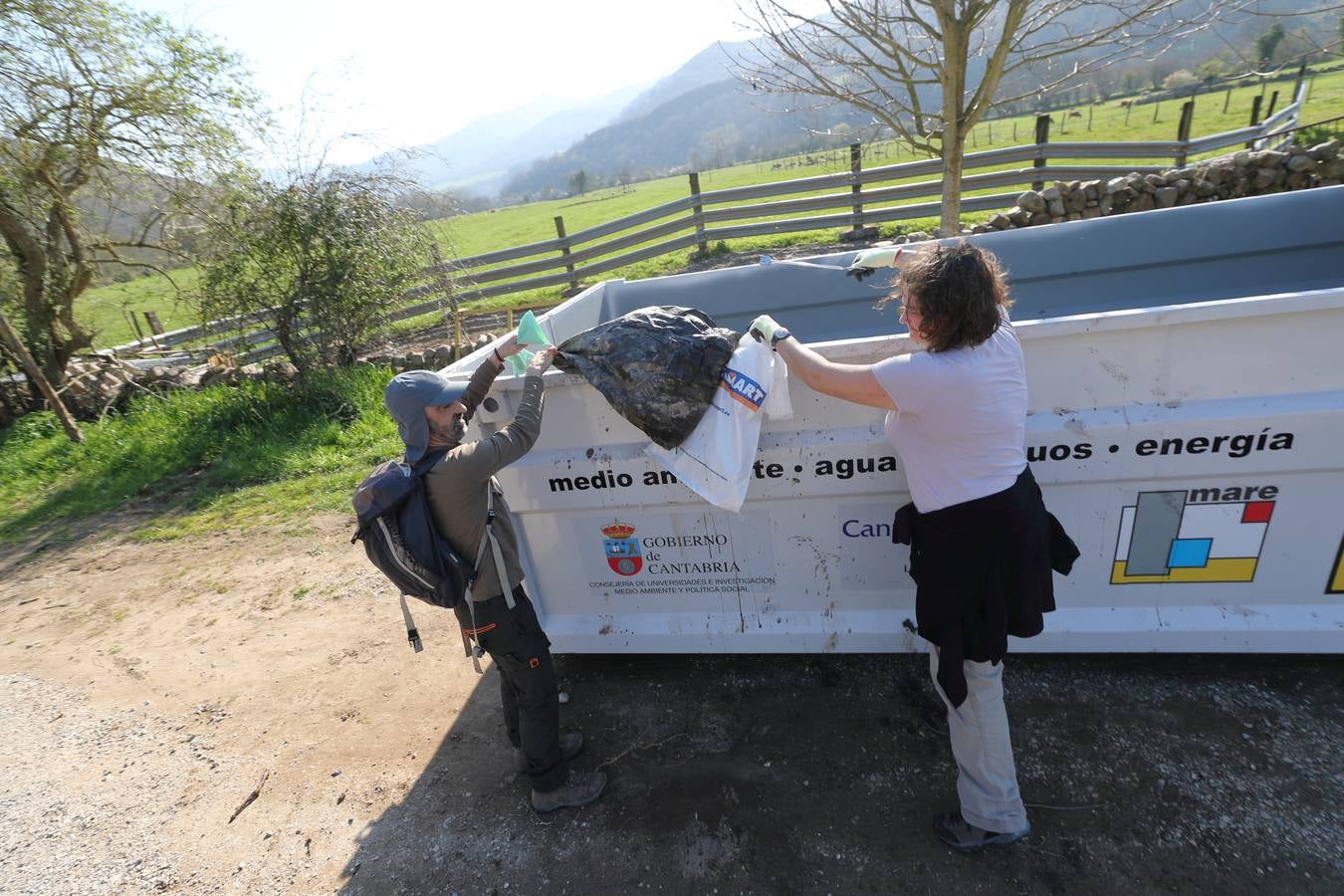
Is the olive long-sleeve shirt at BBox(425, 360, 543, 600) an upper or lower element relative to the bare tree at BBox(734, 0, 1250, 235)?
lower

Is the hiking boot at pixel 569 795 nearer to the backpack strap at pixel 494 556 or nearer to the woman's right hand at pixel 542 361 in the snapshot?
the backpack strap at pixel 494 556

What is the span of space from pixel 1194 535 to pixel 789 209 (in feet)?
37.2

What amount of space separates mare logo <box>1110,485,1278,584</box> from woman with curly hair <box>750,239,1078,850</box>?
0.47 m

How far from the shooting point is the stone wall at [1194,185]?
21.2ft

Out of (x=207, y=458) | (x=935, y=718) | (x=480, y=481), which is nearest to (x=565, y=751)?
(x=480, y=481)

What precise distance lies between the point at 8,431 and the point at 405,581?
395 inches

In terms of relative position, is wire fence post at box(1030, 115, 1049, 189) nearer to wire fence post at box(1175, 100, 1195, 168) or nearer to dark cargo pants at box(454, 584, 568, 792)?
wire fence post at box(1175, 100, 1195, 168)

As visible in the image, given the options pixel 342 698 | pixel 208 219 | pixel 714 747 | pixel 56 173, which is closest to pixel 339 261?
pixel 208 219

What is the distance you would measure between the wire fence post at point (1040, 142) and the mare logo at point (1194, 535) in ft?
34.9

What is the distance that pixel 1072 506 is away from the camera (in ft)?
7.91

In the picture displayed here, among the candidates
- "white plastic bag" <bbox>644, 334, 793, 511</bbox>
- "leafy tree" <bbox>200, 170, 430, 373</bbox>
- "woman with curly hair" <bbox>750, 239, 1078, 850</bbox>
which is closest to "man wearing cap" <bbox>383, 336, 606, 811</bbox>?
"white plastic bag" <bbox>644, 334, 793, 511</bbox>

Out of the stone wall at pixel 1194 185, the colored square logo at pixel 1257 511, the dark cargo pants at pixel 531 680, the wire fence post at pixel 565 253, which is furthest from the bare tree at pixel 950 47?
the wire fence post at pixel 565 253

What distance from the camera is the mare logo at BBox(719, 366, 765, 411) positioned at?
2.31m

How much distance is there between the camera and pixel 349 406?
24.9 feet
